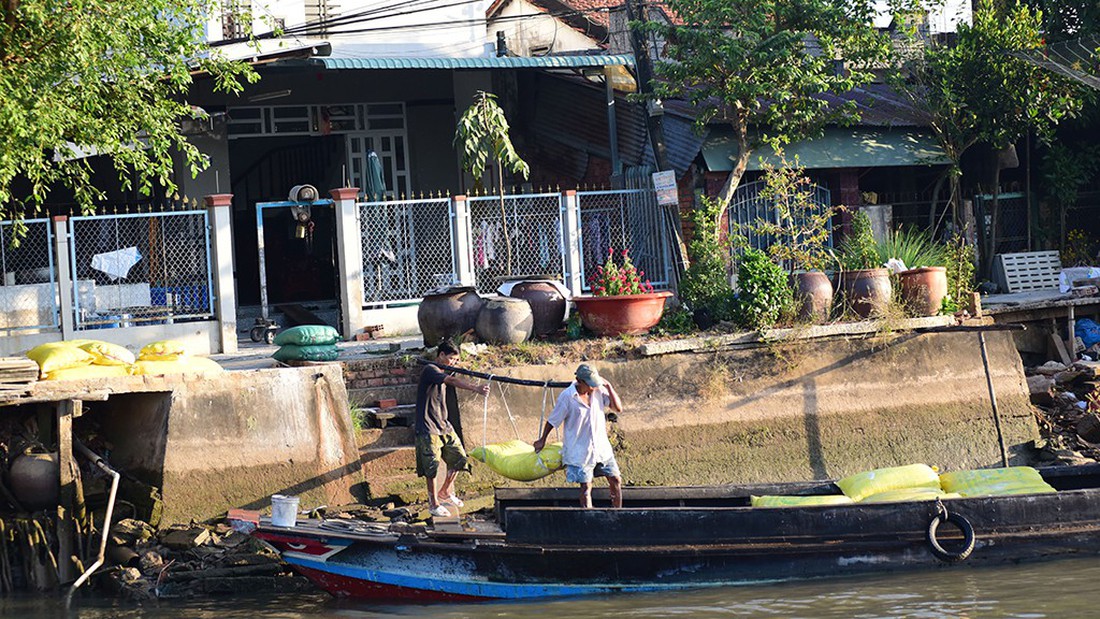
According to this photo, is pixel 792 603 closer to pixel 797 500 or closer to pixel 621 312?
pixel 797 500

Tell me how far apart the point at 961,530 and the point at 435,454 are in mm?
4423

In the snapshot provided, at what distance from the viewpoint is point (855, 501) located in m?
11.4

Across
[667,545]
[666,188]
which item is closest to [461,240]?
[666,188]

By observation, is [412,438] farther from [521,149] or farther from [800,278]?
[521,149]

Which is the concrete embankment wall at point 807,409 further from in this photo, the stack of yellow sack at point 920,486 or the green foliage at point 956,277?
the stack of yellow sack at point 920,486

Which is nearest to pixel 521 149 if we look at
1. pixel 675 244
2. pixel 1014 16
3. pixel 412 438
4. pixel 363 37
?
pixel 363 37

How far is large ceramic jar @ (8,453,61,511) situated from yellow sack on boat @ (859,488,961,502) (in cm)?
701

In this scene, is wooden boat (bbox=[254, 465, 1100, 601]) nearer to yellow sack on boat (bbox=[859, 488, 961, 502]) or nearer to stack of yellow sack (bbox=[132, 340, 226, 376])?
yellow sack on boat (bbox=[859, 488, 961, 502])

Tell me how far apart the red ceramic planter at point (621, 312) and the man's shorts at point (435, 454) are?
2686mm

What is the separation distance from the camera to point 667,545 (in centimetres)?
1070

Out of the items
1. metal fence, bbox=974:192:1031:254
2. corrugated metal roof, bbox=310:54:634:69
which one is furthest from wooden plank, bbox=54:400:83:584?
metal fence, bbox=974:192:1031:254

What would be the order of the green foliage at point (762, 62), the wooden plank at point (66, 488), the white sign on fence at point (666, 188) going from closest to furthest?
the wooden plank at point (66, 488) → the green foliage at point (762, 62) → the white sign on fence at point (666, 188)

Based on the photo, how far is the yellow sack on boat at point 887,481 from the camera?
1155 centimetres

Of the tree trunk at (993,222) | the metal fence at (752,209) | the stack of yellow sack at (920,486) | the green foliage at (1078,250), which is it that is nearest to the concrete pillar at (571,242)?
the metal fence at (752,209)
